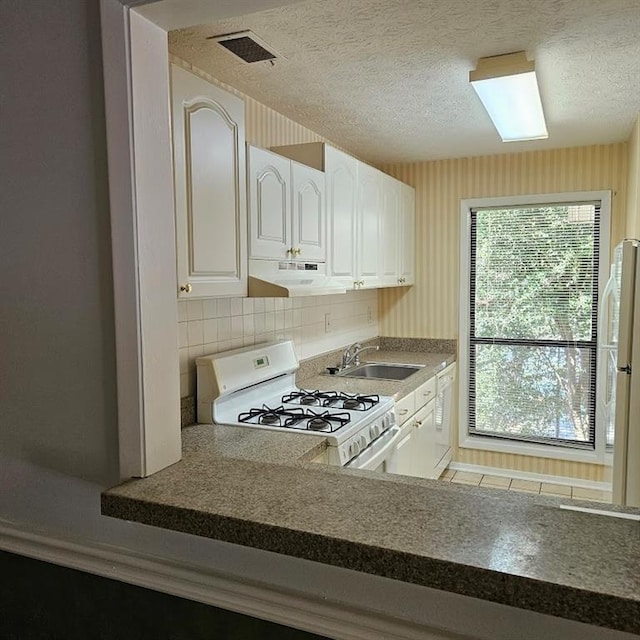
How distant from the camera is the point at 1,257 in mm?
1373

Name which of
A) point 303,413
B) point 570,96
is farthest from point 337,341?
point 570,96

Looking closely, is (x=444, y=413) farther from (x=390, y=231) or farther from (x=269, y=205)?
(x=269, y=205)

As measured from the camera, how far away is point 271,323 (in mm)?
3109

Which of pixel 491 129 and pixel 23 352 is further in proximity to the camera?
pixel 491 129

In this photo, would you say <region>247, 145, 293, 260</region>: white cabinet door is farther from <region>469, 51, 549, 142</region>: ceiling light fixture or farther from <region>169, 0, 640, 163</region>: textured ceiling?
<region>469, 51, 549, 142</region>: ceiling light fixture

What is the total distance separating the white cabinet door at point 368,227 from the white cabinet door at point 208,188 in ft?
4.45

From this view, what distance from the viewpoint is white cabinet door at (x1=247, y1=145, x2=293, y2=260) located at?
2.25 metres

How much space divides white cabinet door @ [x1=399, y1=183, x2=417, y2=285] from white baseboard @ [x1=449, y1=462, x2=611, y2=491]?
62.0 inches

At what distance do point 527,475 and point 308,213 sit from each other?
2896 mm

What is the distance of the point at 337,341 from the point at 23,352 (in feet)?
9.01

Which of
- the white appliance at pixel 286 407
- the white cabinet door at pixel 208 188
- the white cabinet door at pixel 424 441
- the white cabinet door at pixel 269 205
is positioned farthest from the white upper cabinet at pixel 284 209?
the white cabinet door at pixel 424 441

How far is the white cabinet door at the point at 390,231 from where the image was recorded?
3.85m

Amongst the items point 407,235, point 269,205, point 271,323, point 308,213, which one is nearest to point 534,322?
point 407,235

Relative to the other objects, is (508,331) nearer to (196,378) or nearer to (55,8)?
(196,378)
